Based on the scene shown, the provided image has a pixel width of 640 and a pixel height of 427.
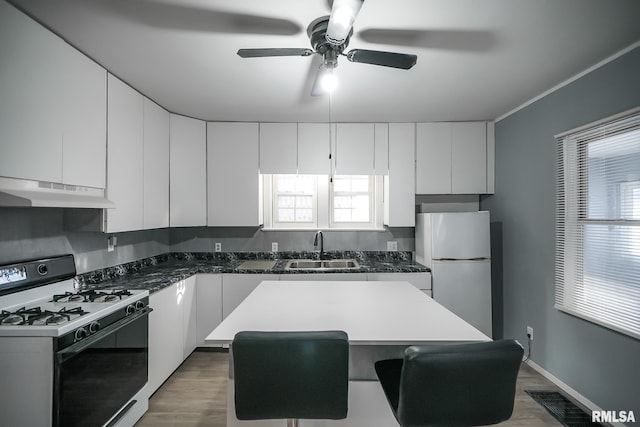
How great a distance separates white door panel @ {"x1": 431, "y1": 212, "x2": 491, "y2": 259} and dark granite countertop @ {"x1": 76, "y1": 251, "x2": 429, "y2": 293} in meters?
0.30

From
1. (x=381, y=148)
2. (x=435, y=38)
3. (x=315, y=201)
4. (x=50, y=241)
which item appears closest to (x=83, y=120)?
(x=50, y=241)

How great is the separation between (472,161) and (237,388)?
335 centimetres

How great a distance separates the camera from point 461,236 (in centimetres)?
305

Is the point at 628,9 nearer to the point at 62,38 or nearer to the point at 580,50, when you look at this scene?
the point at 580,50

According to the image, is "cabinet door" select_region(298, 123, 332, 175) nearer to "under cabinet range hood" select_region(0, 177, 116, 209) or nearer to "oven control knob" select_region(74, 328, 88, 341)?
"under cabinet range hood" select_region(0, 177, 116, 209)

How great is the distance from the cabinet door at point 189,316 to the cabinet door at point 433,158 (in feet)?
8.62

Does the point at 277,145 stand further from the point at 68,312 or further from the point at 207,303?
the point at 68,312

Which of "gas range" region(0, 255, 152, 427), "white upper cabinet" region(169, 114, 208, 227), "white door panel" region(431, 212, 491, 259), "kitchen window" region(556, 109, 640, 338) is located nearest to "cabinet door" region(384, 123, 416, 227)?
"white door panel" region(431, 212, 491, 259)

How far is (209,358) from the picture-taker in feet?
9.93

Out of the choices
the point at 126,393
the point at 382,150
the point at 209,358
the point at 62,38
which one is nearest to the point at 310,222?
the point at 382,150

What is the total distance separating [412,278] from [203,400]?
7.00 feet

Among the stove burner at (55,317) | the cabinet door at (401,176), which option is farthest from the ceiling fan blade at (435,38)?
the stove burner at (55,317)

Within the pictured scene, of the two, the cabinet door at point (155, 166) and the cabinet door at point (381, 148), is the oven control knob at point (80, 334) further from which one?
the cabinet door at point (381, 148)

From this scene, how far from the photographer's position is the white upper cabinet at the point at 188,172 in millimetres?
3207
